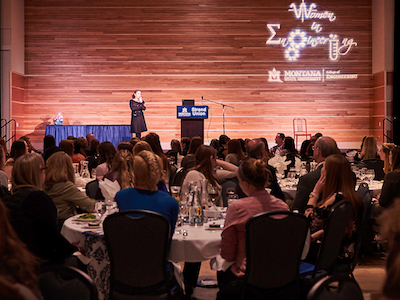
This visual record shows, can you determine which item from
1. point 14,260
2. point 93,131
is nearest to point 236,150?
point 14,260

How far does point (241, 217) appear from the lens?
2453mm

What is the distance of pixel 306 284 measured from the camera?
2.58 metres

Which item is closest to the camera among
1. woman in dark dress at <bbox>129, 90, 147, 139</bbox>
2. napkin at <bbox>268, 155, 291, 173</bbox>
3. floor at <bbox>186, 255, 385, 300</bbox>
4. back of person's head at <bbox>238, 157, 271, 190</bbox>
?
back of person's head at <bbox>238, 157, 271, 190</bbox>

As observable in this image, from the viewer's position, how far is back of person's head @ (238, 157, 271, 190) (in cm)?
258

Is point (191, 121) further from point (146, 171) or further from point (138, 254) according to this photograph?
point (138, 254)

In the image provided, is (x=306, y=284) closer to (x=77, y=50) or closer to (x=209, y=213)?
(x=209, y=213)

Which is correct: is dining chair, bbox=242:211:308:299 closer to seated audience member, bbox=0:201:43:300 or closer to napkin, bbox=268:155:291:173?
seated audience member, bbox=0:201:43:300

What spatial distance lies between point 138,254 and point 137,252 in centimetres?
1

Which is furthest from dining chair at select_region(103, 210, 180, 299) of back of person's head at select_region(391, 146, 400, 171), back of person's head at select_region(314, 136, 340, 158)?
back of person's head at select_region(391, 146, 400, 171)

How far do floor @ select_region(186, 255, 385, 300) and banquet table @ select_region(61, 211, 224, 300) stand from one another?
905 millimetres

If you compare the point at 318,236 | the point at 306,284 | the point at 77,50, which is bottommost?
the point at 306,284

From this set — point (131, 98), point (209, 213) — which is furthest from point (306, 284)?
point (131, 98)

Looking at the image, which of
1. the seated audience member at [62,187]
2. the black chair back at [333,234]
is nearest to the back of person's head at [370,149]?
the black chair back at [333,234]

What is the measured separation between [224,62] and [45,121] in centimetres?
626
